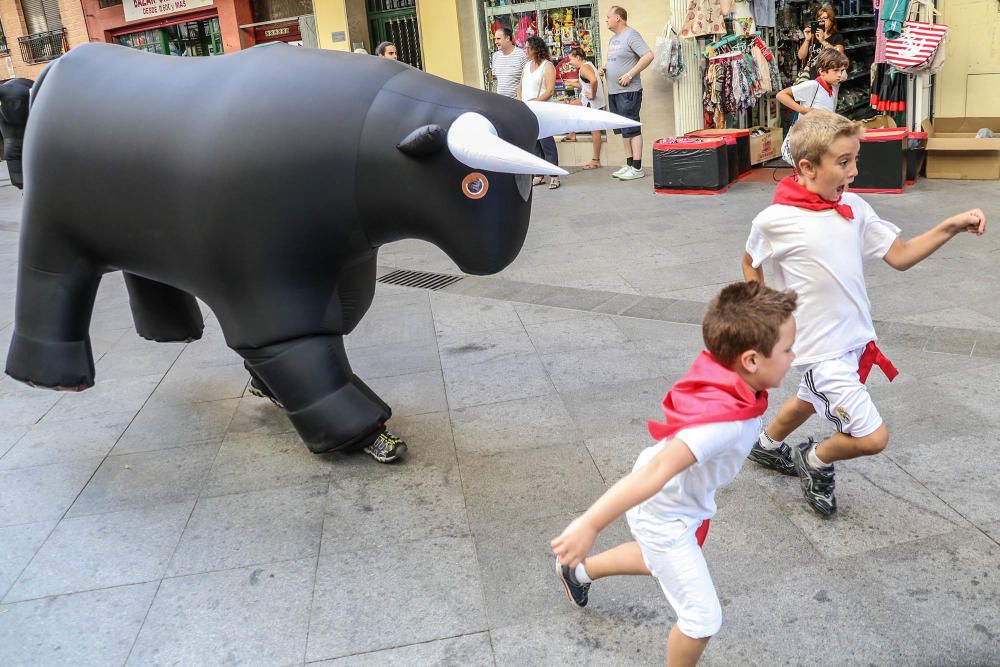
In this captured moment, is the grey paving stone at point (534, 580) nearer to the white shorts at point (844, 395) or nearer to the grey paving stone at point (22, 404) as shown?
the white shorts at point (844, 395)

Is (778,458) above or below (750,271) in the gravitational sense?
below

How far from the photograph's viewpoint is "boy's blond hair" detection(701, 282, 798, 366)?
208cm

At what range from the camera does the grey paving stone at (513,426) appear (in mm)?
3904

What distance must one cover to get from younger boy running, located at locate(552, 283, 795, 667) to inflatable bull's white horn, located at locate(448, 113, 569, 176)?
3.34 feet

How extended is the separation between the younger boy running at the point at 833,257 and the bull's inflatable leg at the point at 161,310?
299 centimetres

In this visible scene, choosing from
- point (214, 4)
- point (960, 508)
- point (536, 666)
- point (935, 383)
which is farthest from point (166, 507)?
point (214, 4)

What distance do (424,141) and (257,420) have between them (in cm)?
192

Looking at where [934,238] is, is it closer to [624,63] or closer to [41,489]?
[41,489]

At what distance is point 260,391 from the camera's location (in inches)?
181

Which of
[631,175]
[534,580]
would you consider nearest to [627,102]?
[631,175]

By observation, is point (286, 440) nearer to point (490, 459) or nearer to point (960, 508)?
point (490, 459)

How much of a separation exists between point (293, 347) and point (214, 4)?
14.9 metres

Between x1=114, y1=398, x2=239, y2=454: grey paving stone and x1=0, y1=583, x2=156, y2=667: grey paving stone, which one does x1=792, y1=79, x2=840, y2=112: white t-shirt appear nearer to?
x1=114, y1=398, x2=239, y2=454: grey paving stone

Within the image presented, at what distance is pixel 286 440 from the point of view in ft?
13.7
